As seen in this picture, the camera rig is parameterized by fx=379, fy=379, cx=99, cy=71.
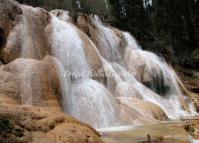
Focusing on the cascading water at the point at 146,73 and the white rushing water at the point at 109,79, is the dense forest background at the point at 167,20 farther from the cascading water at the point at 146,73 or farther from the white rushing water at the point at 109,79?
the cascading water at the point at 146,73

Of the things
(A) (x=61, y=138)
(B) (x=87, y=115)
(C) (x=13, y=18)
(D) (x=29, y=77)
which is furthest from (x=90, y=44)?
(A) (x=61, y=138)

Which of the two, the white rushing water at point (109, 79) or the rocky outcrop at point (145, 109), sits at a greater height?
the white rushing water at point (109, 79)

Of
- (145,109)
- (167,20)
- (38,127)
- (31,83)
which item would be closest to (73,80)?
(145,109)

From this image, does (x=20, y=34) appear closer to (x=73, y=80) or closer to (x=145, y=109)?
(x=73, y=80)

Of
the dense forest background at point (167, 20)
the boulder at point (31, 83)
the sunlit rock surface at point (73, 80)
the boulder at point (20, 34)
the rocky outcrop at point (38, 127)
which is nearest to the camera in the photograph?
the rocky outcrop at point (38, 127)

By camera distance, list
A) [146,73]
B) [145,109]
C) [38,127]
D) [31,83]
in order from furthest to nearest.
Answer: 1. [146,73]
2. [145,109]
3. [31,83]
4. [38,127]

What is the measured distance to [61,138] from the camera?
8.36 metres

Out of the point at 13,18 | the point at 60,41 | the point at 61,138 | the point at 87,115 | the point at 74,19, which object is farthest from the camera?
the point at 74,19

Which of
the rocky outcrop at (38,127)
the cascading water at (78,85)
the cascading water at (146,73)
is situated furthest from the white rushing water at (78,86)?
the rocky outcrop at (38,127)

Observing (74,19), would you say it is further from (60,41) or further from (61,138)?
(61,138)

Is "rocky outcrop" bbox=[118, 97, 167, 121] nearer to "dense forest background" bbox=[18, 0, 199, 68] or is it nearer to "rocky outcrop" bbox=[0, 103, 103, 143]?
"rocky outcrop" bbox=[0, 103, 103, 143]

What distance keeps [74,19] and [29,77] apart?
14.4 m

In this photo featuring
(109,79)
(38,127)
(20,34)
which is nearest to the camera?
(38,127)

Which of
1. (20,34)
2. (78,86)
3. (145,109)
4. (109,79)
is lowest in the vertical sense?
(145,109)
